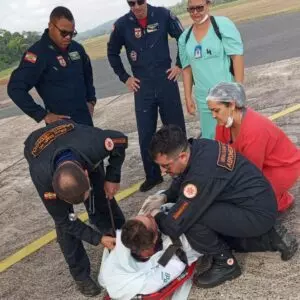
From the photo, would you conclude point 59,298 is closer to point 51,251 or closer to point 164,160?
point 51,251

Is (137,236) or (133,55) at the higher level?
(133,55)

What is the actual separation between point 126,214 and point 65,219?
1.53 meters

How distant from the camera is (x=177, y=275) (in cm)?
317

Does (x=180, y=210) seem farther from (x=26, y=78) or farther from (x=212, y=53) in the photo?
(x=26, y=78)

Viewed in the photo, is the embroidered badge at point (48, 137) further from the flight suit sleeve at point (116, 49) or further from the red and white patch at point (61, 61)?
the flight suit sleeve at point (116, 49)

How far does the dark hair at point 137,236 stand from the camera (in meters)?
3.06

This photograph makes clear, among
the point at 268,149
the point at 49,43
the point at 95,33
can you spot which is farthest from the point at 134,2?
the point at 95,33

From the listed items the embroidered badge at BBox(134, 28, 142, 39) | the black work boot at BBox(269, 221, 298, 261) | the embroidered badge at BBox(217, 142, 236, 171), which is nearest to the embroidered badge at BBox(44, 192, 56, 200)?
the embroidered badge at BBox(217, 142, 236, 171)

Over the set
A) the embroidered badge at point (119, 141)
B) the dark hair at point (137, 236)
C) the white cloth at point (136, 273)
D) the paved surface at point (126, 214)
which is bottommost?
the paved surface at point (126, 214)

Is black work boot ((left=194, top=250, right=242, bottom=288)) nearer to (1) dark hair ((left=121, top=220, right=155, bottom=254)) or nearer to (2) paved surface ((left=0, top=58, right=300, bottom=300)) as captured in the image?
(2) paved surface ((left=0, top=58, right=300, bottom=300))

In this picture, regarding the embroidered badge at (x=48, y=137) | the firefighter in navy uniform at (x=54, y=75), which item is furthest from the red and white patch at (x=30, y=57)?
the embroidered badge at (x=48, y=137)

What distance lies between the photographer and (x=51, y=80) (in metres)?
4.27

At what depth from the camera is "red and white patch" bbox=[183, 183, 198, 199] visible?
2947 mm

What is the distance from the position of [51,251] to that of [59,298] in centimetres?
78
